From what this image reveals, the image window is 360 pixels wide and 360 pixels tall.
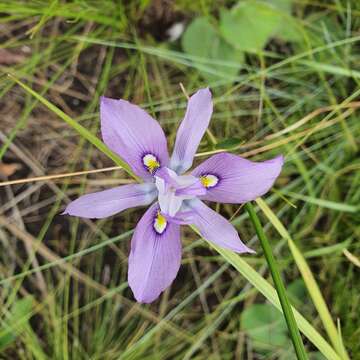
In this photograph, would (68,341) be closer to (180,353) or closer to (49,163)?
(180,353)

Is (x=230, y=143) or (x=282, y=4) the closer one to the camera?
(x=230, y=143)

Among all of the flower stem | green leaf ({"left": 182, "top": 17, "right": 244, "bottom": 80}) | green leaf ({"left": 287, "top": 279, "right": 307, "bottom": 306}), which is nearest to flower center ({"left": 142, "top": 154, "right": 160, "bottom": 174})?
the flower stem

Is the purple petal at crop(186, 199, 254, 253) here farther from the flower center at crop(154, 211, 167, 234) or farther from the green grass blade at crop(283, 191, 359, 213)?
the green grass blade at crop(283, 191, 359, 213)

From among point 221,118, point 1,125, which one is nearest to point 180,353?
point 221,118

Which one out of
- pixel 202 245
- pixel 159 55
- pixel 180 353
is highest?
pixel 159 55

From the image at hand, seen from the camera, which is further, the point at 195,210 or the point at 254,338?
the point at 254,338

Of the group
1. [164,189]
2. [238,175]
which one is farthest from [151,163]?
[238,175]

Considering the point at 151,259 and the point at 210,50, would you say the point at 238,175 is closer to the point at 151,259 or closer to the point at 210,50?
the point at 151,259
